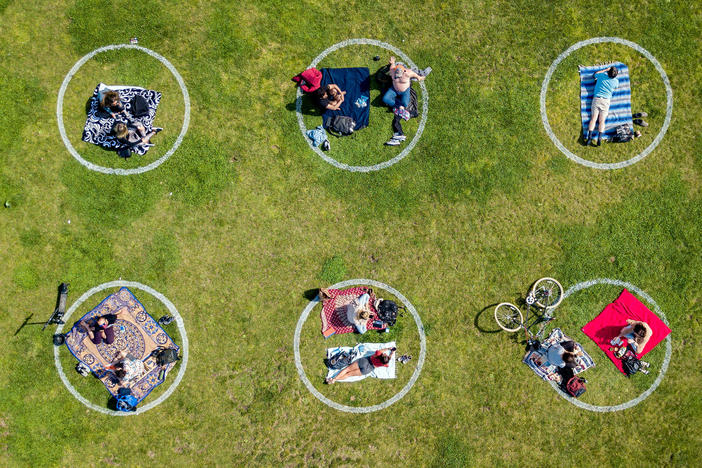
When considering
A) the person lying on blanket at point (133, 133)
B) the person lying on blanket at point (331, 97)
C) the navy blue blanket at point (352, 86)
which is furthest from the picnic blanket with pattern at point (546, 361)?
Result: the person lying on blanket at point (133, 133)

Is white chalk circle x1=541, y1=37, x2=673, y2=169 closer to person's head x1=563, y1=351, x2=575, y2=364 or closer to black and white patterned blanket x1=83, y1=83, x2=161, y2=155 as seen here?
person's head x1=563, y1=351, x2=575, y2=364

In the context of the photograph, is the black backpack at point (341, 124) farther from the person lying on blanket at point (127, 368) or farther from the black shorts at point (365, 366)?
the person lying on blanket at point (127, 368)

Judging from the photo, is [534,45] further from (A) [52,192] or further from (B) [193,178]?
(A) [52,192]

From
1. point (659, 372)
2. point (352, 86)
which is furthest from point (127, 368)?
point (659, 372)

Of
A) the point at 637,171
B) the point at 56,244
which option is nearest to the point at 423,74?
the point at 637,171

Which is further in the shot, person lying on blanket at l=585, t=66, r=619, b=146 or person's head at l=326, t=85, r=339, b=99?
person lying on blanket at l=585, t=66, r=619, b=146

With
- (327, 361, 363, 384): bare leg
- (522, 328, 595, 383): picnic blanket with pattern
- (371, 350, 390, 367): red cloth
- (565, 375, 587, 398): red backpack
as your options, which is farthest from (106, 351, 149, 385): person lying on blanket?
(565, 375, 587, 398): red backpack
